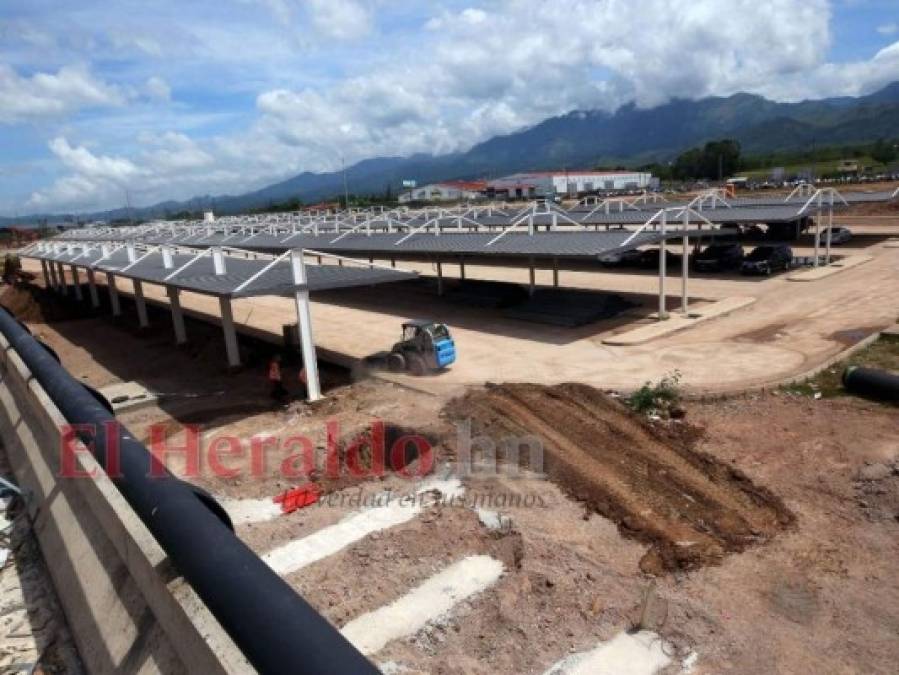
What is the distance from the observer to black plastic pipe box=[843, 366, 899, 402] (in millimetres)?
13820

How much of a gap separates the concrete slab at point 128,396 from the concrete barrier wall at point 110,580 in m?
8.03

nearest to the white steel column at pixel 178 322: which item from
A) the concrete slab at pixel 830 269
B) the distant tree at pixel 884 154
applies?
the concrete slab at pixel 830 269

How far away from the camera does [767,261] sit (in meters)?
32.1

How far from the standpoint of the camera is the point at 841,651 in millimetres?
7156

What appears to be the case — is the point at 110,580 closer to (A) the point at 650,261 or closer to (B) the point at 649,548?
(B) the point at 649,548

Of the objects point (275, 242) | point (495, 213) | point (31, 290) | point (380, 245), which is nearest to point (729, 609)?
point (380, 245)

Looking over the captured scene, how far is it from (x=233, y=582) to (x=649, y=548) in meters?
6.90

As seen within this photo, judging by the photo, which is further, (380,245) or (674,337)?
(380,245)

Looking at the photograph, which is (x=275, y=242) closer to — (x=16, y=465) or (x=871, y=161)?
(x=16, y=465)

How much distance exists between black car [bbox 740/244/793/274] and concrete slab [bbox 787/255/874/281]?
1072 mm

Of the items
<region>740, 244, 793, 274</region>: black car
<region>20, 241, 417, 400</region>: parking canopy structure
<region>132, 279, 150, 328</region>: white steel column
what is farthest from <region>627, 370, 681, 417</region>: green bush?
<region>132, 279, 150, 328</region>: white steel column

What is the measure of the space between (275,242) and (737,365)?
100ft

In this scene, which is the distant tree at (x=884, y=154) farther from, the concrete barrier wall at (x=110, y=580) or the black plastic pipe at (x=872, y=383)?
the concrete barrier wall at (x=110, y=580)

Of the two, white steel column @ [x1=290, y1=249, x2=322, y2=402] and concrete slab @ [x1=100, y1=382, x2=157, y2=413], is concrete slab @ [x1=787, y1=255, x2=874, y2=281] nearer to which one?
white steel column @ [x1=290, y1=249, x2=322, y2=402]
